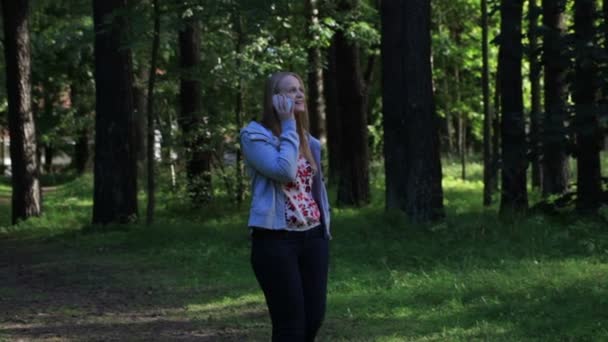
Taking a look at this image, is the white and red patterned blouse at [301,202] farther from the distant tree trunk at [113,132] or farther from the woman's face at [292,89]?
the distant tree trunk at [113,132]

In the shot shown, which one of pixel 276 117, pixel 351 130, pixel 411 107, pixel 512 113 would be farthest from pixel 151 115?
pixel 276 117

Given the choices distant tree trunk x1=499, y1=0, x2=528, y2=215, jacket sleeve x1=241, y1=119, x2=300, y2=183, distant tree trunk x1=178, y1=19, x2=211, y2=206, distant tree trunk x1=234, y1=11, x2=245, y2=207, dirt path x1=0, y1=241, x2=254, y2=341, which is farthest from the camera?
distant tree trunk x1=234, y1=11, x2=245, y2=207

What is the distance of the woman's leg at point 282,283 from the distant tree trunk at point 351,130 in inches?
629

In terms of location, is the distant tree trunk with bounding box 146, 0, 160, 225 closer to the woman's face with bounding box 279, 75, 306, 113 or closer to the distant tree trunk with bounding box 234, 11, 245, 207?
the distant tree trunk with bounding box 234, 11, 245, 207

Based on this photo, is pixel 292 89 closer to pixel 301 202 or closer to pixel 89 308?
pixel 301 202

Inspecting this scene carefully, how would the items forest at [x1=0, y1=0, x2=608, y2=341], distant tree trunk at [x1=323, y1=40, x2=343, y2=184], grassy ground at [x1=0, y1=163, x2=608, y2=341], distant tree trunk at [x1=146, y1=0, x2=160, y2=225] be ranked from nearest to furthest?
grassy ground at [x1=0, y1=163, x2=608, y2=341] → forest at [x1=0, y1=0, x2=608, y2=341] → distant tree trunk at [x1=146, y1=0, x2=160, y2=225] → distant tree trunk at [x1=323, y1=40, x2=343, y2=184]

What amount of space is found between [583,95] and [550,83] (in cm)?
510

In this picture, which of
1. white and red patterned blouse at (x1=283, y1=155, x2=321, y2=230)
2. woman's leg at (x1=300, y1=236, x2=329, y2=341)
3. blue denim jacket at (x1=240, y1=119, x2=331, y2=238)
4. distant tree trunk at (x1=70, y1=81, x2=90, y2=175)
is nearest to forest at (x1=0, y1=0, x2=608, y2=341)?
woman's leg at (x1=300, y1=236, x2=329, y2=341)

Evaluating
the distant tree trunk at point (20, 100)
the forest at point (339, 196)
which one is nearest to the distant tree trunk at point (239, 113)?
the forest at point (339, 196)

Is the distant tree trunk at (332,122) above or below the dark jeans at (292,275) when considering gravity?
above

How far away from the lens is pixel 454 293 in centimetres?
1001

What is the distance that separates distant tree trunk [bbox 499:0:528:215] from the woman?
996cm

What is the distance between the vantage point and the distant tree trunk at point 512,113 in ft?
51.1

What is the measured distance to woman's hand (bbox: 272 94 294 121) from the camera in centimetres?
566
